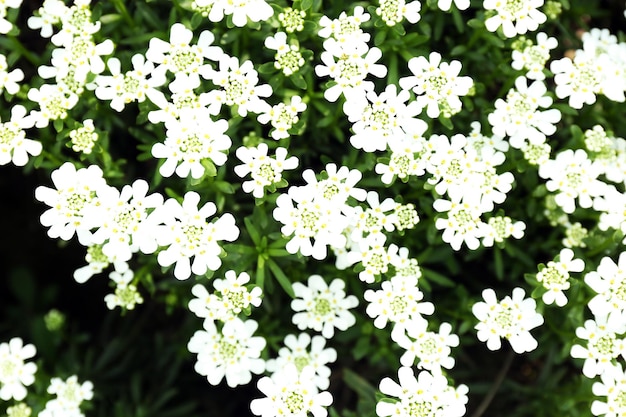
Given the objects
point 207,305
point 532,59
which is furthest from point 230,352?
point 532,59

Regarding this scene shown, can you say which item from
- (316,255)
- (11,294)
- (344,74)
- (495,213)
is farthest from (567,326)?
(11,294)

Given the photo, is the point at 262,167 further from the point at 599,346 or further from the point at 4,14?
the point at 599,346

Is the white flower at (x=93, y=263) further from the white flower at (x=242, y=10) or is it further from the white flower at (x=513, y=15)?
the white flower at (x=513, y=15)

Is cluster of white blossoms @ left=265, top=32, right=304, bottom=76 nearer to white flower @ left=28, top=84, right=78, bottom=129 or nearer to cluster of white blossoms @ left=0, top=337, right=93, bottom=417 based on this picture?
white flower @ left=28, top=84, right=78, bottom=129

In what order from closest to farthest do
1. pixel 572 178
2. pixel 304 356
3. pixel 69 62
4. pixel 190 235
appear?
pixel 190 235 → pixel 69 62 → pixel 572 178 → pixel 304 356

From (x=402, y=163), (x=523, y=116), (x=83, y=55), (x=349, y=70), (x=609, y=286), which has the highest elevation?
(x=349, y=70)

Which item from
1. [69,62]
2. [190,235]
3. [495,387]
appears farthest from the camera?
[495,387]

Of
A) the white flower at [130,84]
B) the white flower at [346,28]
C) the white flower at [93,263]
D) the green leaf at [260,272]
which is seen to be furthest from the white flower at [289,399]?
the white flower at [346,28]

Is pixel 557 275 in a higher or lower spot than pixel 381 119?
lower
